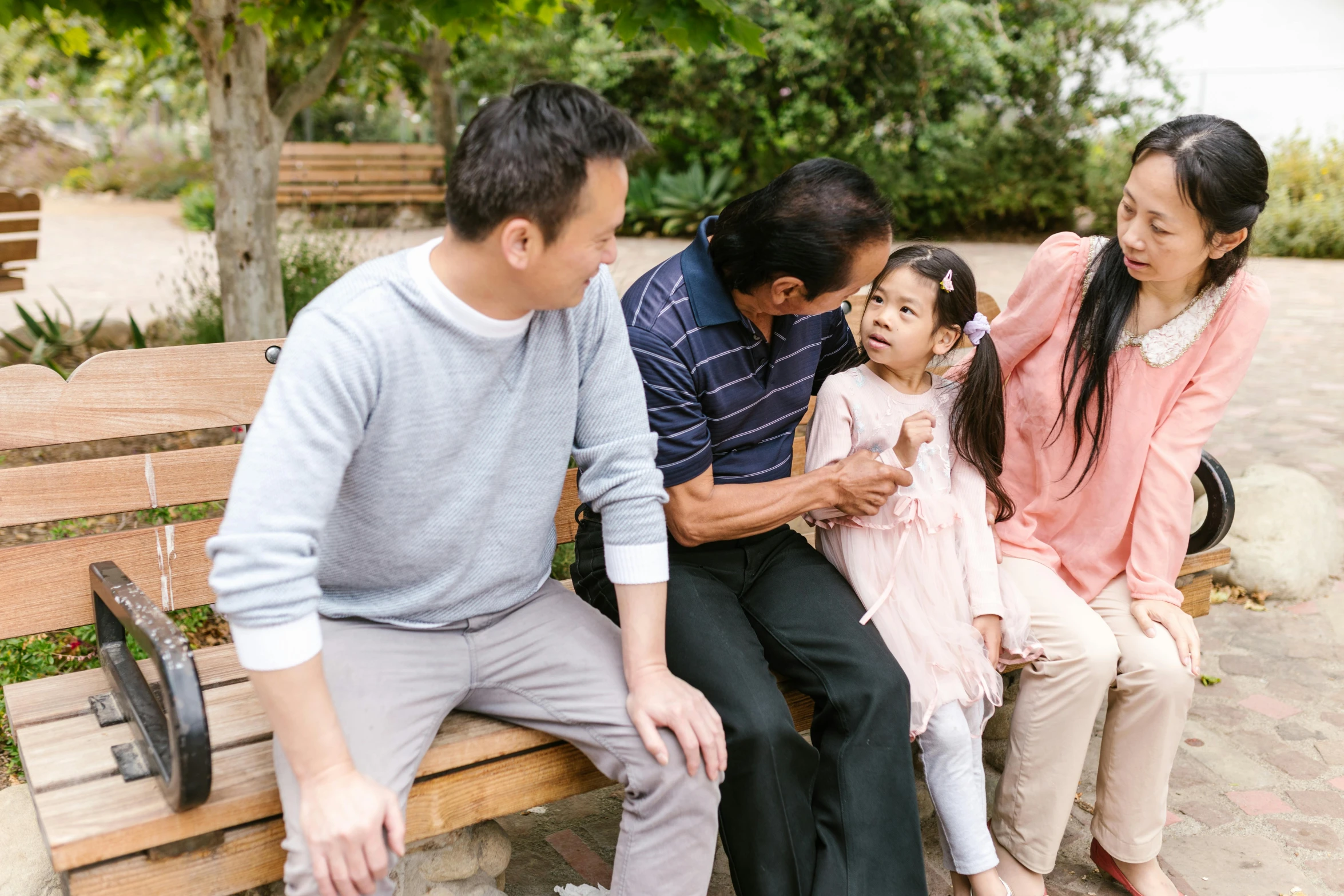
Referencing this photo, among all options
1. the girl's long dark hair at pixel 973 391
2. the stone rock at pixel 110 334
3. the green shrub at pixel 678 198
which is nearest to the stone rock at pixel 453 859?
the girl's long dark hair at pixel 973 391

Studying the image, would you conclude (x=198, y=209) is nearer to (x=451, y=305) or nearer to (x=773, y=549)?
(x=773, y=549)

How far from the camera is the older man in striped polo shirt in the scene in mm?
2102

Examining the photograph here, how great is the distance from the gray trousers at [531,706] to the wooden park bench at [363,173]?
13.8 metres

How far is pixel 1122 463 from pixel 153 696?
2.13 meters

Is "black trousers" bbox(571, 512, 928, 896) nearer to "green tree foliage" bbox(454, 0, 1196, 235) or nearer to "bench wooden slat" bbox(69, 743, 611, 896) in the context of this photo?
"bench wooden slat" bbox(69, 743, 611, 896)

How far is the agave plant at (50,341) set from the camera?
17.4 ft

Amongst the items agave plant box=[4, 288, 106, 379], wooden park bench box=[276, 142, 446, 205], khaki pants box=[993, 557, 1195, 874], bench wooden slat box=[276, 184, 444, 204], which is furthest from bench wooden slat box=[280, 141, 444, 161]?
khaki pants box=[993, 557, 1195, 874]

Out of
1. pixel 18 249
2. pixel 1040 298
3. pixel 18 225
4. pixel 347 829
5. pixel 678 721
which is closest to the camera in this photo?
pixel 347 829

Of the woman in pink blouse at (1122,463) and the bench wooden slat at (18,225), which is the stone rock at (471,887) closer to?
the woman in pink blouse at (1122,463)

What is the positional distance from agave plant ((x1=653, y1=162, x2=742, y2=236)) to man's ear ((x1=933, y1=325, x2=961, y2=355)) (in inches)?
445

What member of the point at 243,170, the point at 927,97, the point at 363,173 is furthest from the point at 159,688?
the point at 363,173

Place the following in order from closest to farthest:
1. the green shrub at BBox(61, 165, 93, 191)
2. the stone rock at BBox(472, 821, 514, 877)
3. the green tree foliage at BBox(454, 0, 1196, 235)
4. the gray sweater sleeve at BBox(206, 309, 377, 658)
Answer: the gray sweater sleeve at BBox(206, 309, 377, 658), the stone rock at BBox(472, 821, 514, 877), the green tree foliage at BBox(454, 0, 1196, 235), the green shrub at BBox(61, 165, 93, 191)

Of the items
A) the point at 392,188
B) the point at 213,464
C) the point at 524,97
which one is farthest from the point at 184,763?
the point at 392,188

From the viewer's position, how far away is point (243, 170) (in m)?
4.44
